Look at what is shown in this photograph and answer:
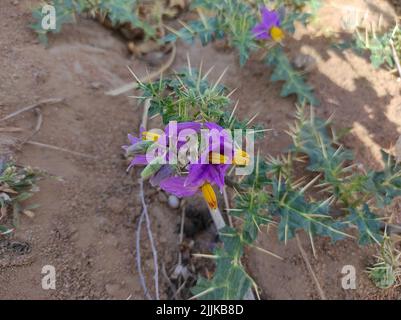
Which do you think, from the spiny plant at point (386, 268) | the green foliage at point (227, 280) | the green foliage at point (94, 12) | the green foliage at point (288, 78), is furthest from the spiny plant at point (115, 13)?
the spiny plant at point (386, 268)

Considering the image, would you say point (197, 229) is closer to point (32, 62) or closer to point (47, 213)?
point (47, 213)

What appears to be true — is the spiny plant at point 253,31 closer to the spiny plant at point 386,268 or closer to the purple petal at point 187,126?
the spiny plant at point 386,268

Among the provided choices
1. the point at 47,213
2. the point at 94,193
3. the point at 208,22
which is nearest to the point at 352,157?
the point at 208,22

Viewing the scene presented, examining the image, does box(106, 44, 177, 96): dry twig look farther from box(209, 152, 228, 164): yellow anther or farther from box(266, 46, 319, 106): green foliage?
box(209, 152, 228, 164): yellow anther

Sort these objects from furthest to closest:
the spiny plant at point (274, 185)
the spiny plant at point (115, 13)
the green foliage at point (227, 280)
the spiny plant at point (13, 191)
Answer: the spiny plant at point (115, 13)
the spiny plant at point (13, 191)
the green foliage at point (227, 280)
the spiny plant at point (274, 185)

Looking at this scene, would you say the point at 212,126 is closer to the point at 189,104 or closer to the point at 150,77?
the point at 189,104

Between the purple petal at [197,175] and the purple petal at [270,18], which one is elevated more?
the purple petal at [270,18]
